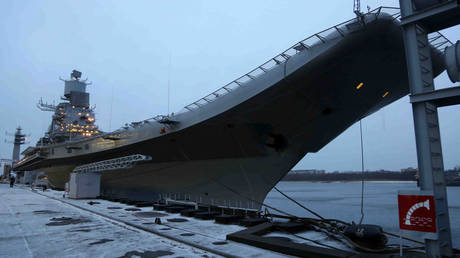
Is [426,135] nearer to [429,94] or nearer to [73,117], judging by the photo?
[429,94]

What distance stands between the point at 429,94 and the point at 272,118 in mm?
6580

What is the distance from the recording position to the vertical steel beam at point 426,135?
4566 mm

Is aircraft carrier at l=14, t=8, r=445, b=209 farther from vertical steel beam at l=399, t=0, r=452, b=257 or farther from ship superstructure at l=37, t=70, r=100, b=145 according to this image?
ship superstructure at l=37, t=70, r=100, b=145

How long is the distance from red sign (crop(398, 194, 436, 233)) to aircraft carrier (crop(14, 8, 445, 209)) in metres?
5.37

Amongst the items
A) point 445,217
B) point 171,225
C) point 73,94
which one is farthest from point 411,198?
point 73,94

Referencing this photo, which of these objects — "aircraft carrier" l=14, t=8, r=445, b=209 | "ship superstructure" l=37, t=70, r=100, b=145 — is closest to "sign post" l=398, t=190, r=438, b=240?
"aircraft carrier" l=14, t=8, r=445, b=209

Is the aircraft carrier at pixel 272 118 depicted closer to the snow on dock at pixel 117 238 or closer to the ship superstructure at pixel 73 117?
the snow on dock at pixel 117 238

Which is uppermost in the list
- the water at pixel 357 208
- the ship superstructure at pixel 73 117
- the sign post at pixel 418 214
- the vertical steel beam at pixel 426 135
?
the ship superstructure at pixel 73 117

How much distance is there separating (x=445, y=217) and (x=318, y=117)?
643 cm

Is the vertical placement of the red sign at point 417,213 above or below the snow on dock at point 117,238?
above

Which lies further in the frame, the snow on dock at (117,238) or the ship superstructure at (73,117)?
the ship superstructure at (73,117)

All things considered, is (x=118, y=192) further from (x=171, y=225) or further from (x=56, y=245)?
(x=56, y=245)

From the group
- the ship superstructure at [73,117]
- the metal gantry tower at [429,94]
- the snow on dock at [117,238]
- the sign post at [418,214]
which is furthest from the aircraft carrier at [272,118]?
the ship superstructure at [73,117]

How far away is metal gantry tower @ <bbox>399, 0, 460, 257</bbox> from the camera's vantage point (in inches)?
179
